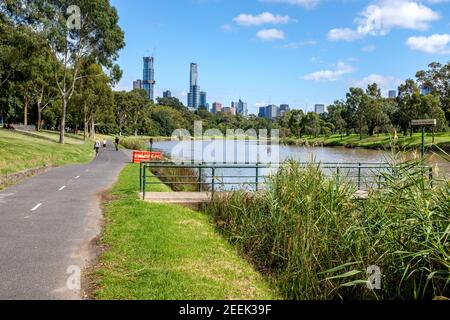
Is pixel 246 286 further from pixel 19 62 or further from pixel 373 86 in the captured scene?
pixel 373 86

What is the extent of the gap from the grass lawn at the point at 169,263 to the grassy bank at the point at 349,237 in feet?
2.77

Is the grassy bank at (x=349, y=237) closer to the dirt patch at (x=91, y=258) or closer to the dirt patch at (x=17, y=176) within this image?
the dirt patch at (x=91, y=258)

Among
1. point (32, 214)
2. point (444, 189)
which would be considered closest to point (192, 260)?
point (444, 189)

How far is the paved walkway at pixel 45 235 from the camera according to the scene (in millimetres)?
6660

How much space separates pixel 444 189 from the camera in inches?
273

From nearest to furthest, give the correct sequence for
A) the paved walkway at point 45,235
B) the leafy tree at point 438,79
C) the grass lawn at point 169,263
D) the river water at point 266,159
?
the grass lawn at point 169,263 < the paved walkway at point 45,235 < the river water at point 266,159 < the leafy tree at point 438,79

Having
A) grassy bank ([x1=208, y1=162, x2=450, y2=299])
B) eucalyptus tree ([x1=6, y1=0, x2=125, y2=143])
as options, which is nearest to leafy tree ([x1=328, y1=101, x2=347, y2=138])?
eucalyptus tree ([x1=6, y1=0, x2=125, y2=143])

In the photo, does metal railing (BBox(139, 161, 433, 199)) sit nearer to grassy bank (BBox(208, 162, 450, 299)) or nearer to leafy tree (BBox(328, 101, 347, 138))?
grassy bank (BBox(208, 162, 450, 299))

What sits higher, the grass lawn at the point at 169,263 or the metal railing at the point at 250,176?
the metal railing at the point at 250,176

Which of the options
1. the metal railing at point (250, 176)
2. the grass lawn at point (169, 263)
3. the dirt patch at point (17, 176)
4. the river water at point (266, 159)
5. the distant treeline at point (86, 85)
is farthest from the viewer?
the distant treeline at point (86, 85)

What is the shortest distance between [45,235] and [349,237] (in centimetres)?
676

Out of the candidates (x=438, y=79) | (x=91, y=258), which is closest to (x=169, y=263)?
(x=91, y=258)

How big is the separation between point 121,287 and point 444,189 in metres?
5.33

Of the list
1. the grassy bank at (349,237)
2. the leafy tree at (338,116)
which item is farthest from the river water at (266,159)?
the leafy tree at (338,116)
